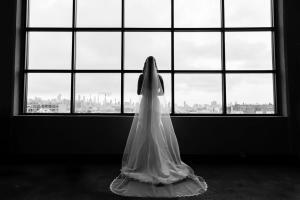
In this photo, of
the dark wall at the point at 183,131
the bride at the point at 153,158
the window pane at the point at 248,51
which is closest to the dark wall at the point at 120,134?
the dark wall at the point at 183,131

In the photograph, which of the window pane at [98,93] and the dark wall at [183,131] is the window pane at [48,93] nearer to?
the window pane at [98,93]

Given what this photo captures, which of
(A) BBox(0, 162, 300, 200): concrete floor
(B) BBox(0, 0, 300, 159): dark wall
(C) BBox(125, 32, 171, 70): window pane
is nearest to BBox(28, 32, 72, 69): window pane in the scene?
(B) BBox(0, 0, 300, 159): dark wall

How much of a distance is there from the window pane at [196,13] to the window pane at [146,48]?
365mm

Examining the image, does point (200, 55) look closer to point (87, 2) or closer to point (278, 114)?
point (278, 114)

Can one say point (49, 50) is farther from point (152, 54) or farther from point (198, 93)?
point (198, 93)

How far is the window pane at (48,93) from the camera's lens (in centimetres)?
344

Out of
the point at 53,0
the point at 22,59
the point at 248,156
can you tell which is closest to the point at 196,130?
the point at 248,156

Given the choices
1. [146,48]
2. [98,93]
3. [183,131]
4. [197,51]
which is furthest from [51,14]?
[183,131]

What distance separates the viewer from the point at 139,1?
3557mm

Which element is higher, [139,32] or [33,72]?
[139,32]

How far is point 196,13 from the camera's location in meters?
3.53

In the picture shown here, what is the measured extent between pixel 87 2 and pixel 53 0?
0.63 metres

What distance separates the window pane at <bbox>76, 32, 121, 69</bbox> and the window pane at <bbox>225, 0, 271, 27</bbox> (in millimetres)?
1952

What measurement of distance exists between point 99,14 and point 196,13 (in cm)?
169
